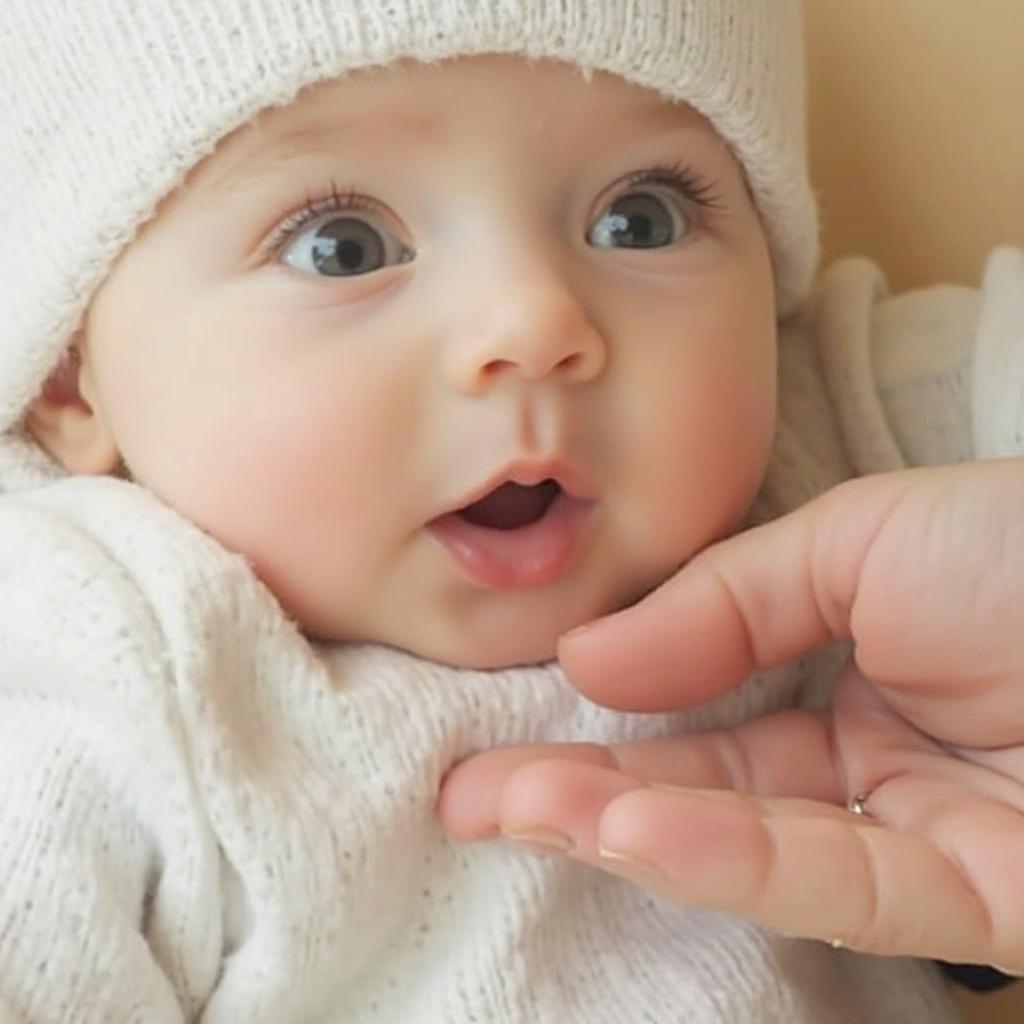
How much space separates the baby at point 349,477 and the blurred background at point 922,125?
341 mm

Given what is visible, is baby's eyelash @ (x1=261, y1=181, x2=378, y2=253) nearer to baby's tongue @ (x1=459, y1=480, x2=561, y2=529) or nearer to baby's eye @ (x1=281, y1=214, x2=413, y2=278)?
baby's eye @ (x1=281, y1=214, x2=413, y2=278)

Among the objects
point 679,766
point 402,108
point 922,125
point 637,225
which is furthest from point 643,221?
point 922,125

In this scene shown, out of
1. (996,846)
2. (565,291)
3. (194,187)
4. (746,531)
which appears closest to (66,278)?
(194,187)

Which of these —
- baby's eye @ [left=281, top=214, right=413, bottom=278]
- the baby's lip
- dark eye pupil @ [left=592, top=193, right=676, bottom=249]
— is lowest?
the baby's lip

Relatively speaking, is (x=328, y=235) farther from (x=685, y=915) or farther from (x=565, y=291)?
(x=685, y=915)

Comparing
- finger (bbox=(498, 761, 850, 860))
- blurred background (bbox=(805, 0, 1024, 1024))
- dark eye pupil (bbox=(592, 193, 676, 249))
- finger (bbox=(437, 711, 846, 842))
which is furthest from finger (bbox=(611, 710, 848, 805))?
blurred background (bbox=(805, 0, 1024, 1024))

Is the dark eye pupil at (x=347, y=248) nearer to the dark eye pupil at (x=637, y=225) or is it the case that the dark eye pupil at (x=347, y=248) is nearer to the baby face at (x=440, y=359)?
the baby face at (x=440, y=359)

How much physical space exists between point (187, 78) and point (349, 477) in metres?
0.19

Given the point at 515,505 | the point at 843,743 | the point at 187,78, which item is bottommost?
the point at 843,743

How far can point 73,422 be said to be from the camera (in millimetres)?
955

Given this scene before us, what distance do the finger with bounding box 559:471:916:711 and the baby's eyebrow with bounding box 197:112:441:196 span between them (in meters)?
0.23

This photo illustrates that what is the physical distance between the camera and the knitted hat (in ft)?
2.63

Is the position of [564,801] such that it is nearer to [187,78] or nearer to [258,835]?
[258,835]

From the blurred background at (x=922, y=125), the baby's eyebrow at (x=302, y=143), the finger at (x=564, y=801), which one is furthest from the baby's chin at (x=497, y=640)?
the blurred background at (x=922, y=125)
